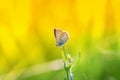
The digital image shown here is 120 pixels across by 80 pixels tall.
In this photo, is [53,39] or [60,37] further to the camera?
[53,39]

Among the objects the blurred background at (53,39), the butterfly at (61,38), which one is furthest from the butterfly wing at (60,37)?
the blurred background at (53,39)

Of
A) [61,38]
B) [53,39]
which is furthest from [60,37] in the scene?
[53,39]

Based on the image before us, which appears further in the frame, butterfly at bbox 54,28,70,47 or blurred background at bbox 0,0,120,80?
blurred background at bbox 0,0,120,80

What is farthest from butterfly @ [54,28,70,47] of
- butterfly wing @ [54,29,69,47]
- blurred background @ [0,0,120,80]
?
blurred background @ [0,0,120,80]

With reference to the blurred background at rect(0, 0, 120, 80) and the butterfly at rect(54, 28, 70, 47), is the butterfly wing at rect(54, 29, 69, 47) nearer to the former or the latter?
the butterfly at rect(54, 28, 70, 47)

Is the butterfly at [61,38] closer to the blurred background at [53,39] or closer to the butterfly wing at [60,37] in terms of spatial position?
the butterfly wing at [60,37]

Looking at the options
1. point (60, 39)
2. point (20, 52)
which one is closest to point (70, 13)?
point (20, 52)

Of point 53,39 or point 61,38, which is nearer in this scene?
point 61,38

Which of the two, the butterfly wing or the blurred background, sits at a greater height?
the butterfly wing

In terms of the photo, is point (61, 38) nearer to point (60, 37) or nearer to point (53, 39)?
point (60, 37)
